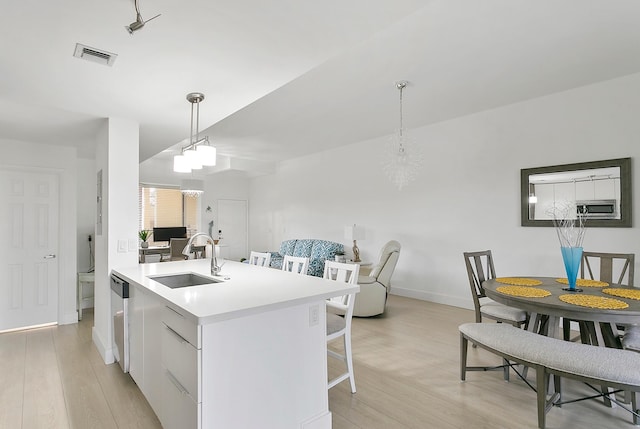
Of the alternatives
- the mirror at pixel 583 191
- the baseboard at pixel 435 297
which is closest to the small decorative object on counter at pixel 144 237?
the baseboard at pixel 435 297

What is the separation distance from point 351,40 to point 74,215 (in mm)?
4438

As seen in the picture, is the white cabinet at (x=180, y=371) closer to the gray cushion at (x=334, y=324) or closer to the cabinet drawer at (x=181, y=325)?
the cabinet drawer at (x=181, y=325)

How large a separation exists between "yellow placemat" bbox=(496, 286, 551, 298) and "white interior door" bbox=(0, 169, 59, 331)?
519 centimetres

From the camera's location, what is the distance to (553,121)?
159 inches

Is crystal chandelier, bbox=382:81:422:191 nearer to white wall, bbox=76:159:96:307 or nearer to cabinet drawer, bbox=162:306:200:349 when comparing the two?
cabinet drawer, bbox=162:306:200:349

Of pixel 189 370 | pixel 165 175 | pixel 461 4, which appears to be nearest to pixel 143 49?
pixel 189 370

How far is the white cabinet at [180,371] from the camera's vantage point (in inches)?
59.1

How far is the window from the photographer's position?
7918 millimetres

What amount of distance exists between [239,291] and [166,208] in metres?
7.14

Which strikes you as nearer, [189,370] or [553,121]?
[189,370]

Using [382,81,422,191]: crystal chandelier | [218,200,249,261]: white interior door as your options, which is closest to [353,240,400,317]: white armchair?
[382,81,422,191]: crystal chandelier

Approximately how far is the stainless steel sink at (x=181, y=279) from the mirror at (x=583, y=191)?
394 centimetres

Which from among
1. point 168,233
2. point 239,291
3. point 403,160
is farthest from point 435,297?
point 168,233

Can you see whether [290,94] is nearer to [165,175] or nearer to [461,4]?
[461,4]
